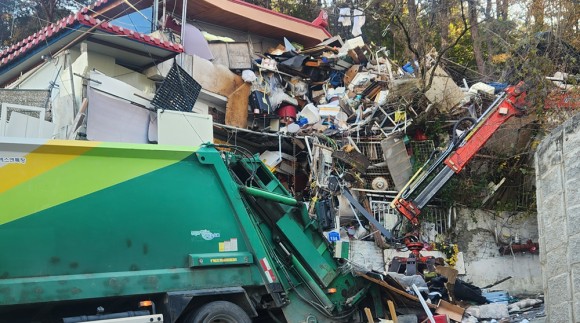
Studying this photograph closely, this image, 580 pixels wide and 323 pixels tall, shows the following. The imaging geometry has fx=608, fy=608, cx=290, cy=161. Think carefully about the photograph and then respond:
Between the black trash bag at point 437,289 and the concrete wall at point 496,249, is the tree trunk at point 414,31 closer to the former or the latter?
the concrete wall at point 496,249

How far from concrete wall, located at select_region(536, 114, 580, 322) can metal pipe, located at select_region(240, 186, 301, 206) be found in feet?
9.24

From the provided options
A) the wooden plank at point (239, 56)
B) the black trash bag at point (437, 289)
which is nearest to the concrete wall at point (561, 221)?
the black trash bag at point (437, 289)

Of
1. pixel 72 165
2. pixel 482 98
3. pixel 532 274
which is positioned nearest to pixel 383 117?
pixel 482 98

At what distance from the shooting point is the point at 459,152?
10.5 metres

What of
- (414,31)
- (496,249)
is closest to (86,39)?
(414,31)

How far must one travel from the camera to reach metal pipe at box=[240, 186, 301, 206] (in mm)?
6337

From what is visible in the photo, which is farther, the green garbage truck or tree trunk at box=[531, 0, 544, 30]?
tree trunk at box=[531, 0, 544, 30]

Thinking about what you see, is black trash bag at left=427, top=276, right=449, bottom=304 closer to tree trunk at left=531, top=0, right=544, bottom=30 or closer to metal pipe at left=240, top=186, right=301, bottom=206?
metal pipe at left=240, top=186, right=301, bottom=206

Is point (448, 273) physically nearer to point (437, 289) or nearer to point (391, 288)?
point (437, 289)

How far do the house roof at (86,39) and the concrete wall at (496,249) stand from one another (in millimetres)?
6530

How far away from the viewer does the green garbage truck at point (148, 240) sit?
503cm

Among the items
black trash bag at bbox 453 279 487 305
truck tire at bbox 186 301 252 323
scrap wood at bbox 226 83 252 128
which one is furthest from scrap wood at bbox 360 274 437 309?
scrap wood at bbox 226 83 252 128

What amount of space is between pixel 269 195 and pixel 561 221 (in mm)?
3155

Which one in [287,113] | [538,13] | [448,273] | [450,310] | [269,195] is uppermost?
[538,13]
